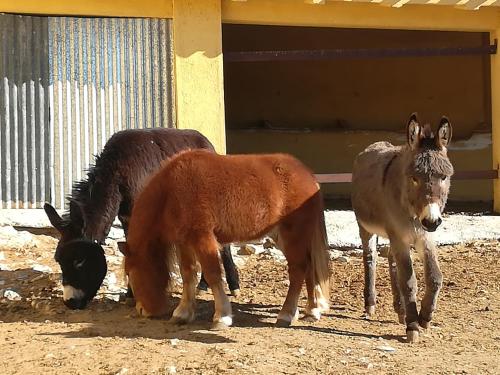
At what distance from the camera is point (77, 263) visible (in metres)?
7.05

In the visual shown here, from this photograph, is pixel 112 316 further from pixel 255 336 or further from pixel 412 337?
pixel 412 337

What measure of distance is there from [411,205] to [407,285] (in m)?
0.62

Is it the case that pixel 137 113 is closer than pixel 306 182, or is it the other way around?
pixel 306 182

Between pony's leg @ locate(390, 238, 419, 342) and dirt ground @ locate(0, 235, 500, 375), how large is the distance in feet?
0.45

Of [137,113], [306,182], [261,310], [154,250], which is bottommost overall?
[261,310]

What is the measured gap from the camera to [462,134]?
15.5 metres

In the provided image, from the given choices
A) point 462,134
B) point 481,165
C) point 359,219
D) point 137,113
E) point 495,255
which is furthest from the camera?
point 462,134

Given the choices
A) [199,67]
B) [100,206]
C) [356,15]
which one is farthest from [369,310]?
[356,15]

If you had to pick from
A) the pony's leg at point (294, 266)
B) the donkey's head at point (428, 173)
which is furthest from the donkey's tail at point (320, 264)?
the donkey's head at point (428, 173)

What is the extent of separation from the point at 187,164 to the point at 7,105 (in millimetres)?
3809

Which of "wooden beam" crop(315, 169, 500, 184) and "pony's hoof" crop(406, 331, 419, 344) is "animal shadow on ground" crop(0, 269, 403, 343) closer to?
"pony's hoof" crop(406, 331, 419, 344)

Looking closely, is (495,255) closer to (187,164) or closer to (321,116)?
(187,164)

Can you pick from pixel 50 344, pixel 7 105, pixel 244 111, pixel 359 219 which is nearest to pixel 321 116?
pixel 244 111

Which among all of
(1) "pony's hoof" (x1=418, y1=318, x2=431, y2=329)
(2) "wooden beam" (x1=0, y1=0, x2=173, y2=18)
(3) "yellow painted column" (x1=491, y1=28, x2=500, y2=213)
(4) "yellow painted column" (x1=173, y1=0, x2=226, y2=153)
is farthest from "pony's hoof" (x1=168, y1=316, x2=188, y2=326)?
(3) "yellow painted column" (x1=491, y1=28, x2=500, y2=213)
